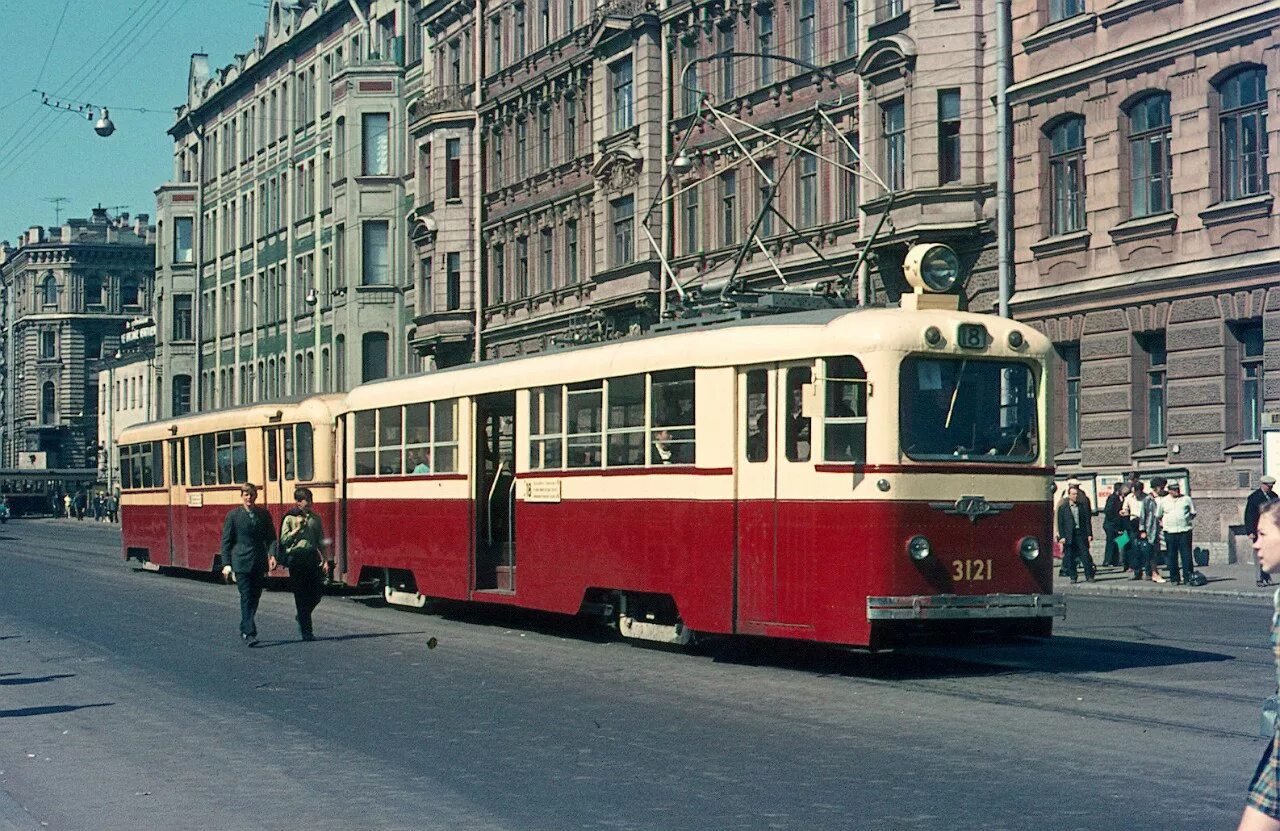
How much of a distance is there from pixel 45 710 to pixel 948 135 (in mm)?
26776

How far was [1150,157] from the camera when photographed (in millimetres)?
33531

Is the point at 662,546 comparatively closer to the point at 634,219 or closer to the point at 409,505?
the point at 409,505

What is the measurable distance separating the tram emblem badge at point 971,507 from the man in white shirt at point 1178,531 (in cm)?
1410

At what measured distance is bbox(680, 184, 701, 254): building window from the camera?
4734 cm

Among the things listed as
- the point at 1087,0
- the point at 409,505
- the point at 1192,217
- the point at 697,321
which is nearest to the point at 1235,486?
the point at 1192,217

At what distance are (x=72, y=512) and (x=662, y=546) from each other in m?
100

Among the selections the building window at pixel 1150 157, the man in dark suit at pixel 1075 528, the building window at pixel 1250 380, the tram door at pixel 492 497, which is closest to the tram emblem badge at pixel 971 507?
the tram door at pixel 492 497

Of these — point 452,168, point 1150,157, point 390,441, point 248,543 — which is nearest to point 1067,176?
point 1150,157

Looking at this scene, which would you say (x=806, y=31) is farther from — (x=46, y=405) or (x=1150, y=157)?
(x=46, y=405)

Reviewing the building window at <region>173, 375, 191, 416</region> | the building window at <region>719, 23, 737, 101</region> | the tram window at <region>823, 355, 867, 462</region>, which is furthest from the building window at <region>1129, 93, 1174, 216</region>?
the building window at <region>173, 375, 191, 416</region>

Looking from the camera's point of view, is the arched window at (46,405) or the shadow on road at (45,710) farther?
the arched window at (46,405)

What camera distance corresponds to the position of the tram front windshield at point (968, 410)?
15.4 metres

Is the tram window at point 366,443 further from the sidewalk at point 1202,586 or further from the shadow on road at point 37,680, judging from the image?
the sidewalk at point 1202,586

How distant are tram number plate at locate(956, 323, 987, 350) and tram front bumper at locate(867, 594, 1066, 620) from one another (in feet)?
6.48
